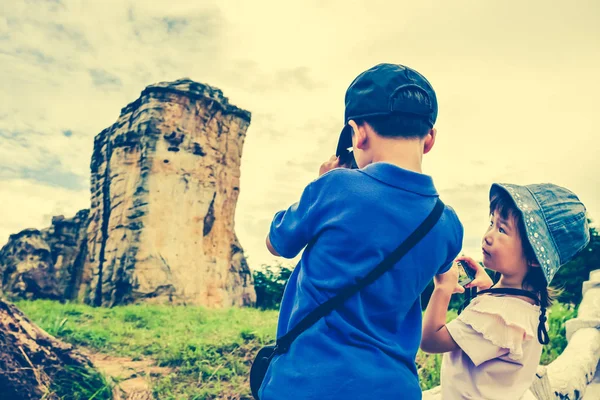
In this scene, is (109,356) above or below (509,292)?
below

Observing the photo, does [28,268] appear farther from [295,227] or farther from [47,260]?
[295,227]

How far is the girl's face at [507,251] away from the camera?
1.76m

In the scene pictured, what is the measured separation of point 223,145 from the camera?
40.9 ft

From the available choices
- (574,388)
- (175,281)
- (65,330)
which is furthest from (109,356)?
(175,281)

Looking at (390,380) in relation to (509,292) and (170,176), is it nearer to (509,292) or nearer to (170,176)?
(509,292)

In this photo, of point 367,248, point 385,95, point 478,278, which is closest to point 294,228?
point 367,248

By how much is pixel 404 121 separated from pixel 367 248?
334 mm

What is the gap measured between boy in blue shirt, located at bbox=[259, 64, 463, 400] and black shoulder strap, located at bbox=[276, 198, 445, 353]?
12 millimetres

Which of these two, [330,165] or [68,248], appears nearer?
[330,165]

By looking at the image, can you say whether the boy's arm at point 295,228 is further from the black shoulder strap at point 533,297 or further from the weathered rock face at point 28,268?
the weathered rock face at point 28,268

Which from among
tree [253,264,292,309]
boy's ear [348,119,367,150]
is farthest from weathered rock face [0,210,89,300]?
boy's ear [348,119,367,150]

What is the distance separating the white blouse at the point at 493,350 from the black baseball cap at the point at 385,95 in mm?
678

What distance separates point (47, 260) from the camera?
12.8 metres

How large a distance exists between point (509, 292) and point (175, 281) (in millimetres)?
9463
